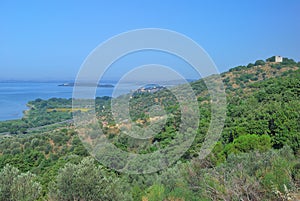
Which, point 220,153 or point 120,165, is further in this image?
point 220,153

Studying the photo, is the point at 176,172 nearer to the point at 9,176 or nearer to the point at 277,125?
the point at 9,176

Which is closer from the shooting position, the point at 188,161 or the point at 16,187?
the point at 16,187

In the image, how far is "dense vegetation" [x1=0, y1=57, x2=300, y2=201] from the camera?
7328 millimetres

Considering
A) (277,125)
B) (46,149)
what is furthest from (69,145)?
(277,125)

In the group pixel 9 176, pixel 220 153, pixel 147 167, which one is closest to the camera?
pixel 9 176

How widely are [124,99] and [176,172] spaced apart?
3112 mm

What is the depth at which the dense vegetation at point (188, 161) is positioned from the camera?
7.33 meters

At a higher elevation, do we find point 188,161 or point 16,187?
point 16,187

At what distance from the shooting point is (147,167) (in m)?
11.9

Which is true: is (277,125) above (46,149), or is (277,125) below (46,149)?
above

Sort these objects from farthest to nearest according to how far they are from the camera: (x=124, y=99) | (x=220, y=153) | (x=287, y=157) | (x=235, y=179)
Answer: (x=220, y=153) < (x=124, y=99) < (x=287, y=157) < (x=235, y=179)

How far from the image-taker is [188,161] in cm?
1284

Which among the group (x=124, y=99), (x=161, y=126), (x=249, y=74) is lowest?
(x=161, y=126)

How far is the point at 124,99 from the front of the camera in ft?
34.8
